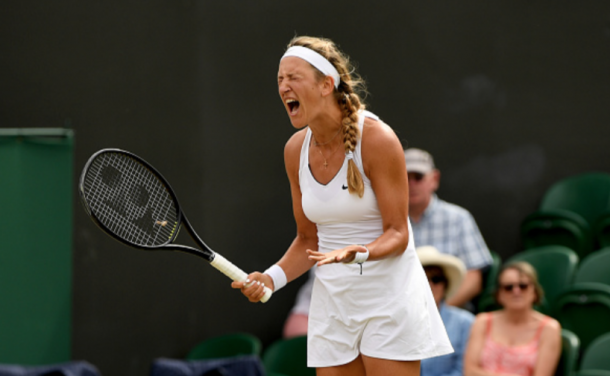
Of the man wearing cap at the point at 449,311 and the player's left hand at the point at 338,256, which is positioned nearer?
the player's left hand at the point at 338,256

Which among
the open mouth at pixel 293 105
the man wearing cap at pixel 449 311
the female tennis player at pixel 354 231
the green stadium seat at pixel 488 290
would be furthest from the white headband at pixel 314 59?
the green stadium seat at pixel 488 290

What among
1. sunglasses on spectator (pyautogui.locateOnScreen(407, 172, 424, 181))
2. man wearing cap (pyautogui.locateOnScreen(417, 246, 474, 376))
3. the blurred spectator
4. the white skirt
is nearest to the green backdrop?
sunglasses on spectator (pyautogui.locateOnScreen(407, 172, 424, 181))

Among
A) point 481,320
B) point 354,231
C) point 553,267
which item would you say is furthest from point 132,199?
point 553,267

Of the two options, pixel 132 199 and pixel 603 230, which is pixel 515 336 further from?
pixel 132 199

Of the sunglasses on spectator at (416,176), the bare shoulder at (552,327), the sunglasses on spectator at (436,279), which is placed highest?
the sunglasses on spectator at (416,176)

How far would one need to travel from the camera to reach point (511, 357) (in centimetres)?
451

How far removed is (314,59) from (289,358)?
2836mm

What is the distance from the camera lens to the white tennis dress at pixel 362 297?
2.64m

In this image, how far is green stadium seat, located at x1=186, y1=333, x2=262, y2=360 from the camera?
537 cm

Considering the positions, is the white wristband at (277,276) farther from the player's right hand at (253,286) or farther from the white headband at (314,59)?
the white headband at (314,59)

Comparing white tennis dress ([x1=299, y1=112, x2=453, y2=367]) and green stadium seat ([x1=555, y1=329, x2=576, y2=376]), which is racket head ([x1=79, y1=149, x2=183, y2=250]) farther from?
green stadium seat ([x1=555, y1=329, x2=576, y2=376])

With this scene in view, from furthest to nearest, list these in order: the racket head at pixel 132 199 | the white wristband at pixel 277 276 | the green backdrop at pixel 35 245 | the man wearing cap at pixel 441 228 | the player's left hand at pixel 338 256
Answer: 1. the man wearing cap at pixel 441 228
2. the green backdrop at pixel 35 245
3. the racket head at pixel 132 199
4. the white wristband at pixel 277 276
5. the player's left hand at pixel 338 256

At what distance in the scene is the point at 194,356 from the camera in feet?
18.6

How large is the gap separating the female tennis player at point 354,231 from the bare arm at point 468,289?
8.69 ft
